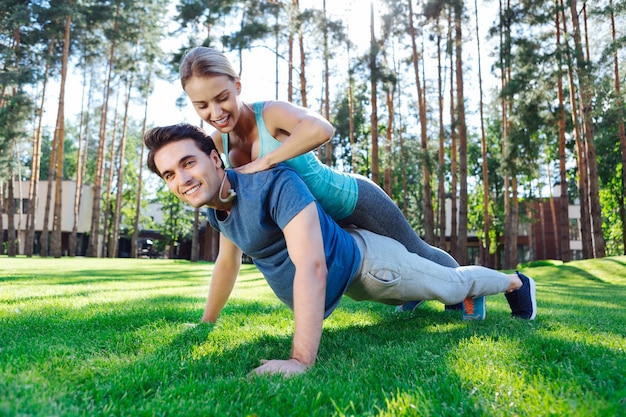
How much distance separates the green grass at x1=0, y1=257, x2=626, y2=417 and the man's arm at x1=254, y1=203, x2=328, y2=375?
14 cm

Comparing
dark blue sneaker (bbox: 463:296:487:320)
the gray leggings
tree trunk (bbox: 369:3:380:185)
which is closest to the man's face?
the gray leggings

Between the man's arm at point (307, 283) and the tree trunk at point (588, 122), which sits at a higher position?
the tree trunk at point (588, 122)

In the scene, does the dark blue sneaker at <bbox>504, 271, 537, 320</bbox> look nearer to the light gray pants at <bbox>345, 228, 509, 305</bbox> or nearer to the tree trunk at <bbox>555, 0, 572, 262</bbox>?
the light gray pants at <bbox>345, 228, 509, 305</bbox>

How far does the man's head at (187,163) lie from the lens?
247 centimetres

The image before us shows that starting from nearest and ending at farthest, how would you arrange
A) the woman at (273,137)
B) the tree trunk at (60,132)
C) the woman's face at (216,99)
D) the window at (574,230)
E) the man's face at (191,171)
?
1. the man's face at (191,171)
2. the woman at (273,137)
3. the woman's face at (216,99)
4. the tree trunk at (60,132)
5. the window at (574,230)

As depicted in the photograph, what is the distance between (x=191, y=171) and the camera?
8.15 feet

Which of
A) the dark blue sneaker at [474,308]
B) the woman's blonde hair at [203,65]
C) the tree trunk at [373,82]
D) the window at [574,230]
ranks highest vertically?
the tree trunk at [373,82]

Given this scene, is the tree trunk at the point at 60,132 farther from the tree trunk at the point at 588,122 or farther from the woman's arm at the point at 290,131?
the woman's arm at the point at 290,131

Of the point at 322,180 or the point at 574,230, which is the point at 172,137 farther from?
the point at 574,230

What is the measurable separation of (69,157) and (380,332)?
174 ft

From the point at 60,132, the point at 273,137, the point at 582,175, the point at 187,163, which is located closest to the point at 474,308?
the point at 273,137

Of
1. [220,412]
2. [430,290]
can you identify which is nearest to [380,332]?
[430,290]

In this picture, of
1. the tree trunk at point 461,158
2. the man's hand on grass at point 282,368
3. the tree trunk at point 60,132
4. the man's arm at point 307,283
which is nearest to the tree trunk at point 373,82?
the tree trunk at point 461,158

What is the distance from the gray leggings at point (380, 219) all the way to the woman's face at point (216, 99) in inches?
36.9
